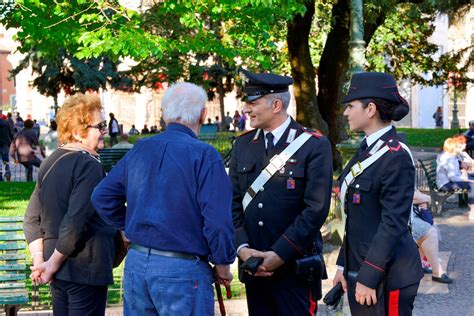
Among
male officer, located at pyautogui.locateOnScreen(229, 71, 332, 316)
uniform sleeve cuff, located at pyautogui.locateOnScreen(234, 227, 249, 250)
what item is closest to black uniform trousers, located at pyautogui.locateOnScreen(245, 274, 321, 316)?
male officer, located at pyautogui.locateOnScreen(229, 71, 332, 316)

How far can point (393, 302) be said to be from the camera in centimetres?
472

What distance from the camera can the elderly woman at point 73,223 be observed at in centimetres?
511

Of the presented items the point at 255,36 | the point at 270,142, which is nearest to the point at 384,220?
the point at 270,142

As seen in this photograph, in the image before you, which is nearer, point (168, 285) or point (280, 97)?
point (168, 285)

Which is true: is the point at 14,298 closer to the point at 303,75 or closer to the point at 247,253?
the point at 247,253

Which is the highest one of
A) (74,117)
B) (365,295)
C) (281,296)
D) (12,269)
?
(74,117)

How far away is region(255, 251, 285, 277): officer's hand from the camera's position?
5121 millimetres

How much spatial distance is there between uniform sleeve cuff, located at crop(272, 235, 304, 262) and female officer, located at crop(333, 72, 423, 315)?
351 mm

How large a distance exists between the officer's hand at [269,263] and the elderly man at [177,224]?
26.6 inches

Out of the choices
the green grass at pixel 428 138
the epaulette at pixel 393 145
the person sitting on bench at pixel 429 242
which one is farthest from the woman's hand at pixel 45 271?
the green grass at pixel 428 138

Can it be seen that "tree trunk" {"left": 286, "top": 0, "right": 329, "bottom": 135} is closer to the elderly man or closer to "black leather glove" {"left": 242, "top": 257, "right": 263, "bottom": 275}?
"black leather glove" {"left": 242, "top": 257, "right": 263, "bottom": 275}

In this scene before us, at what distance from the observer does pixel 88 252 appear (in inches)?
205

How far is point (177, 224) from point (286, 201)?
1088mm

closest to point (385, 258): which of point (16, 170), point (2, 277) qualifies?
point (2, 277)
